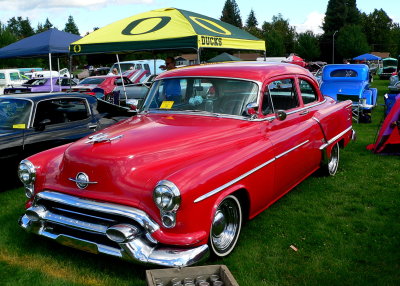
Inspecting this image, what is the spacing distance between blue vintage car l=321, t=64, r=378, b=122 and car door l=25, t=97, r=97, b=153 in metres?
7.53

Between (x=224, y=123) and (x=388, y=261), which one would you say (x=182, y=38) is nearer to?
(x=224, y=123)

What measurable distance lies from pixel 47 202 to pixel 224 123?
1.84 m

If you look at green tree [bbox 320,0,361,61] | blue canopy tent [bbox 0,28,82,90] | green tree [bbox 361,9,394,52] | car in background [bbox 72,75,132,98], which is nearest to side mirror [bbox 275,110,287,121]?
blue canopy tent [bbox 0,28,82,90]

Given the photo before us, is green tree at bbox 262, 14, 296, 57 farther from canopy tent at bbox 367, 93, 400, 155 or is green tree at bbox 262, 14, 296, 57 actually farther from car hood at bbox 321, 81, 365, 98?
canopy tent at bbox 367, 93, 400, 155

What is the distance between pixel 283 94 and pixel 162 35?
4291 millimetres

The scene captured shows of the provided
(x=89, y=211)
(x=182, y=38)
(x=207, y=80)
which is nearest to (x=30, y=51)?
(x=182, y=38)

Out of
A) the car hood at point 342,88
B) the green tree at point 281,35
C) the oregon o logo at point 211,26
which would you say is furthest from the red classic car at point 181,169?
the green tree at point 281,35

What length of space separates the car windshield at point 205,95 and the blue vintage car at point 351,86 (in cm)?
757

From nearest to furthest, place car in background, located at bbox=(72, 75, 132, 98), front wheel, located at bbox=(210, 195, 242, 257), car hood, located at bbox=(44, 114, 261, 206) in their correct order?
1. car hood, located at bbox=(44, 114, 261, 206)
2. front wheel, located at bbox=(210, 195, 242, 257)
3. car in background, located at bbox=(72, 75, 132, 98)

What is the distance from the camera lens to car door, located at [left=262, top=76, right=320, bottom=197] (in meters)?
4.36

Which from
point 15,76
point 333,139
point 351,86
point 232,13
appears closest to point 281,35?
point 232,13

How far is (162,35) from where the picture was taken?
855 cm

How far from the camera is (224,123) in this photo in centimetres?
414

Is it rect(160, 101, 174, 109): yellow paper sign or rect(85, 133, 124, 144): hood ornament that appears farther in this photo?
rect(160, 101, 174, 109): yellow paper sign
